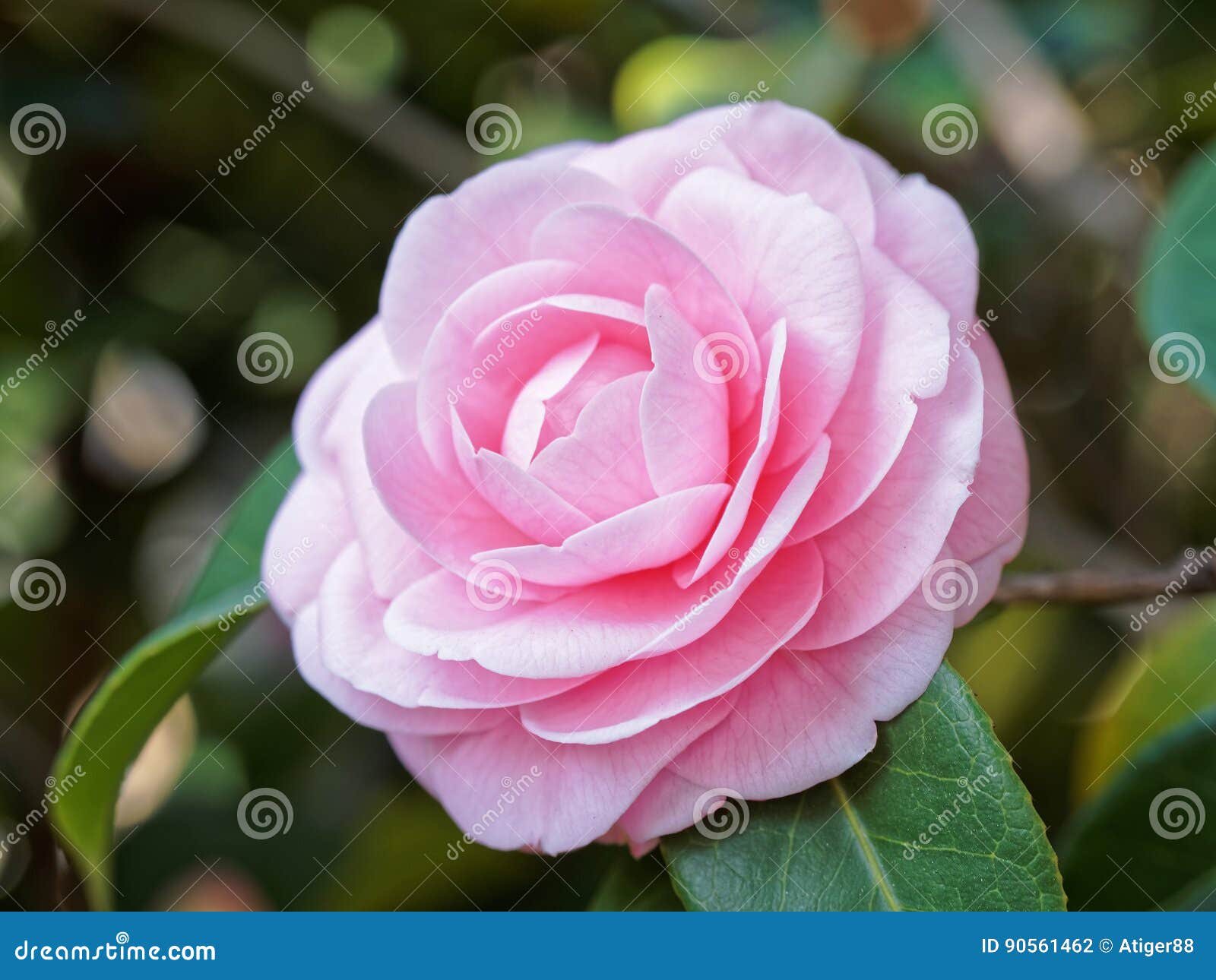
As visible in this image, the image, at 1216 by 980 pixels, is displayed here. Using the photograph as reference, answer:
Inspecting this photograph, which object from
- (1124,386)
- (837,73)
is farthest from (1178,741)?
(837,73)

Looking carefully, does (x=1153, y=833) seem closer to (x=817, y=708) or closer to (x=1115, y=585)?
(x=1115, y=585)

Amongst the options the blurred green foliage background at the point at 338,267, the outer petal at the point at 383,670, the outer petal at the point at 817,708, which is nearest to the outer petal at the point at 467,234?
the outer petal at the point at 383,670

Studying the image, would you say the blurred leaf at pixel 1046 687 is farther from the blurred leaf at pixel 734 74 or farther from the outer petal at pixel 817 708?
the blurred leaf at pixel 734 74

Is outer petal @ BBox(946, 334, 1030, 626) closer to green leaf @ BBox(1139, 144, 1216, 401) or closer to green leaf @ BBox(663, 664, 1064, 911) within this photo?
green leaf @ BBox(663, 664, 1064, 911)

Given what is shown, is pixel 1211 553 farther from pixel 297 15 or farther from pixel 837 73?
pixel 297 15

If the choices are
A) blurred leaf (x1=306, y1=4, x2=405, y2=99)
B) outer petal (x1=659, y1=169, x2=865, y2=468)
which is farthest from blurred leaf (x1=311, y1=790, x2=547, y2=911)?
blurred leaf (x1=306, y1=4, x2=405, y2=99)

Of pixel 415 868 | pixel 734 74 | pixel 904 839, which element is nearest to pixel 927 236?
pixel 904 839
